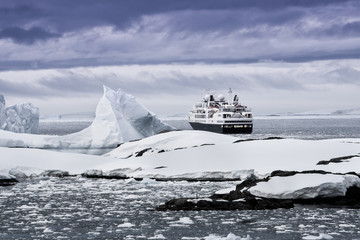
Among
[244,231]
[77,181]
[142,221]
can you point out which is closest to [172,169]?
[77,181]

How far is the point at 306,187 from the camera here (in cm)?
2311

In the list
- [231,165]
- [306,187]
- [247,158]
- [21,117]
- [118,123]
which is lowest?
[306,187]

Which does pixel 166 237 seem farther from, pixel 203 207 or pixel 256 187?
pixel 256 187

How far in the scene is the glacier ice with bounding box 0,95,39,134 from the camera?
218 ft

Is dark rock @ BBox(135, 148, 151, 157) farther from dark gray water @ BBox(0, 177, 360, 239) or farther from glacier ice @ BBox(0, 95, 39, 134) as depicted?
glacier ice @ BBox(0, 95, 39, 134)

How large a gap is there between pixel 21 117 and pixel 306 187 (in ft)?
164

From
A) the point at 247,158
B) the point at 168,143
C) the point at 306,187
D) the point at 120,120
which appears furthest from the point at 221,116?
the point at 306,187

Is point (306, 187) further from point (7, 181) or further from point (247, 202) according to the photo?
point (7, 181)

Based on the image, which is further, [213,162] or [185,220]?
[213,162]

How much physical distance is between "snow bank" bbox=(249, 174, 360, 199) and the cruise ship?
79.9 metres

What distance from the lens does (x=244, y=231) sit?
58.1 ft

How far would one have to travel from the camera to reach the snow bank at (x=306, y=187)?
2309 centimetres

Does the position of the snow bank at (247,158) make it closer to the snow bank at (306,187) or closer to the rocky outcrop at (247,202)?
the snow bank at (306,187)

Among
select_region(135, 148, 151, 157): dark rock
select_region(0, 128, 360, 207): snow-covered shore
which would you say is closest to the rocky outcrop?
select_region(0, 128, 360, 207): snow-covered shore
